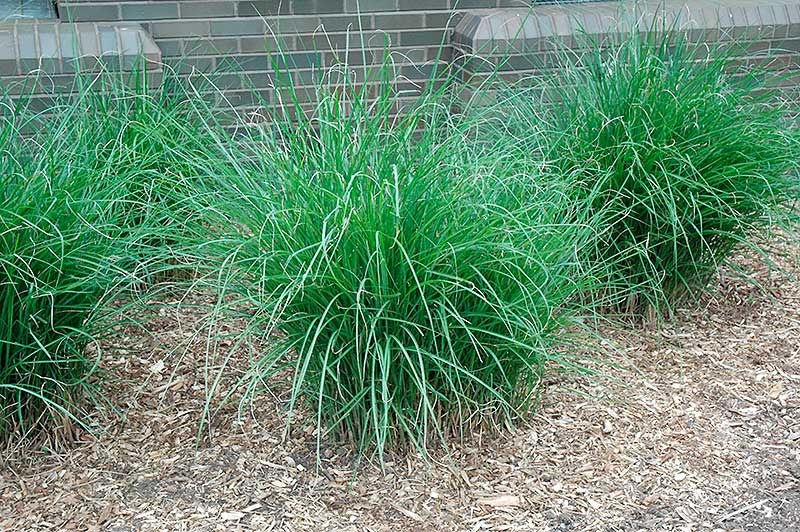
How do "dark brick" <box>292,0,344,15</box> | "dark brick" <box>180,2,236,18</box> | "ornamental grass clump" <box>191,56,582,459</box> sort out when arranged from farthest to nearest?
"dark brick" <box>292,0,344,15</box>, "dark brick" <box>180,2,236,18</box>, "ornamental grass clump" <box>191,56,582,459</box>

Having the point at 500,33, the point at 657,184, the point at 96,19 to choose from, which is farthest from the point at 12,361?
the point at 500,33

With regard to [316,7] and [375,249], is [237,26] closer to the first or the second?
[316,7]

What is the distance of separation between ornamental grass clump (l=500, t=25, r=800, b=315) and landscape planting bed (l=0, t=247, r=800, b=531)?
460 mm

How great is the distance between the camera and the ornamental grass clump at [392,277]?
258 centimetres

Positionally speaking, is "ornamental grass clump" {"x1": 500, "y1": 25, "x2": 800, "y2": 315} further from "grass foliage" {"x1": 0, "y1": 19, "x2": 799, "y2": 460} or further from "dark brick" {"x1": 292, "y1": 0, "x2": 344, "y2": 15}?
"dark brick" {"x1": 292, "y1": 0, "x2": 344, "y2": 15}

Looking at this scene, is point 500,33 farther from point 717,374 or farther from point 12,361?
point 12,361

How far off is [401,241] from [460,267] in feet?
0.63

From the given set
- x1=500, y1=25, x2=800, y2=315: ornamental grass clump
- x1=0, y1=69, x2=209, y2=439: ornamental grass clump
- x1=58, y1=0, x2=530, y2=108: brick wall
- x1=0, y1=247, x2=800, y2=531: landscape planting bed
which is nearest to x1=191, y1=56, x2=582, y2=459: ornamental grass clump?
x1=0, y1=247, x2=800, y2=531: landscape planting bed

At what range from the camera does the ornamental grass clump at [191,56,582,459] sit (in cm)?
258

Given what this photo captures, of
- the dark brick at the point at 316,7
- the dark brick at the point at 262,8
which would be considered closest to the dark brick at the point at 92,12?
the dark brick at the point at 262,8

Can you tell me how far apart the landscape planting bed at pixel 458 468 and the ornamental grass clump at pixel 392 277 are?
0.55 ft

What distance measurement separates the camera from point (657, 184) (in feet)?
11.0

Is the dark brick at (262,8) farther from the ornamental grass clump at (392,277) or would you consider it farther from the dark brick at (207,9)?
the ornamental grass clump at (392,277)

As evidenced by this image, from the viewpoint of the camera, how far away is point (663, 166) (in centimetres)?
346
